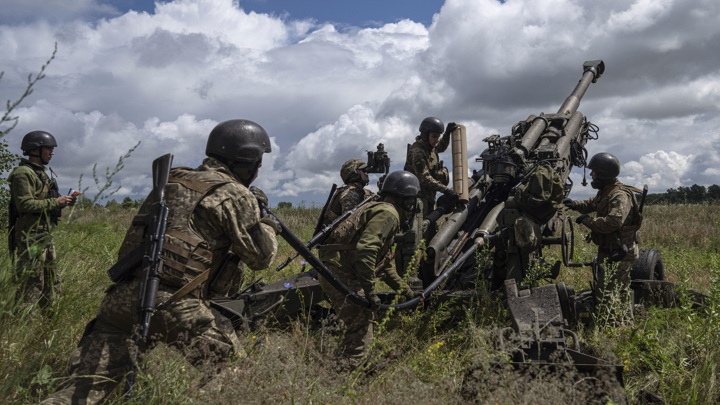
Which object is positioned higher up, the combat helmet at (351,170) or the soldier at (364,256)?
the combat helmet at (351,170)

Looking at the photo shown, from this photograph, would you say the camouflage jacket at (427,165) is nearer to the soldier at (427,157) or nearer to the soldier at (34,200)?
the soldier at (427,157)

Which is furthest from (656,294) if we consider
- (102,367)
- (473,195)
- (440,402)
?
(102,367)

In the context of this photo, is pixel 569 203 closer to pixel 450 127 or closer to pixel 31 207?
pixel 450 127

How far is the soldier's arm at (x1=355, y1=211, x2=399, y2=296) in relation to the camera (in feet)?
13.6

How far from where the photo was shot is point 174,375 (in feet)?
9.06

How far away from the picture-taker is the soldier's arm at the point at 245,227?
291 centimetres

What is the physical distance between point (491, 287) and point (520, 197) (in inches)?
46.7

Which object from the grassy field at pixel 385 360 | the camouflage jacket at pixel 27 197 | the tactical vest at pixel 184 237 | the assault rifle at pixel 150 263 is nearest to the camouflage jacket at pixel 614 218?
the grassy field at pixel 385 360

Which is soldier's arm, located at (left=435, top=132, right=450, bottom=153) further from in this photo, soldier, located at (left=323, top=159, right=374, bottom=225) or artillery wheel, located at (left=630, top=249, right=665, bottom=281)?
artillery wheel, located at (left=630, top=249, right=665, bottom=281)

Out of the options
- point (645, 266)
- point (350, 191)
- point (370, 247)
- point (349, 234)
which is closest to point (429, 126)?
point (350, 191)

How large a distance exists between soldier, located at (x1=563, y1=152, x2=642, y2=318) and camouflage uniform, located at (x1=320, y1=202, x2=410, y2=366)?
8.05 ft

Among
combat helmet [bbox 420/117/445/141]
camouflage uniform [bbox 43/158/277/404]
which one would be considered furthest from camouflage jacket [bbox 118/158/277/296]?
combat helmet [bbox 420/117/445/141]

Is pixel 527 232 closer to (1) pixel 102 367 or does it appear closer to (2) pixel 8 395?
(1) pixel 102 367

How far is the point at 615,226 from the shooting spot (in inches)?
213
